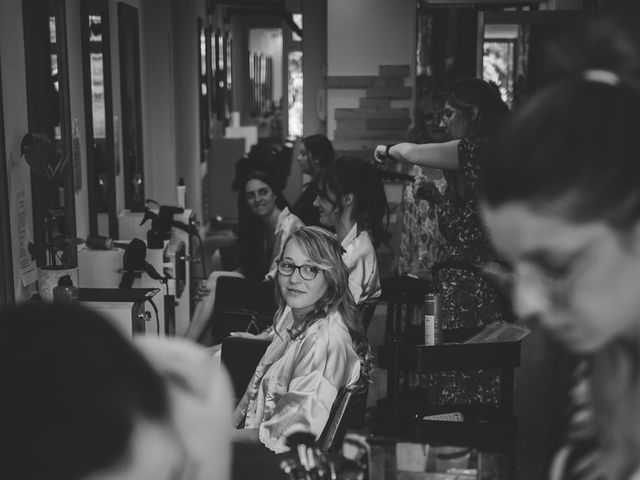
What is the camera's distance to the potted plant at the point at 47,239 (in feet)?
10.4

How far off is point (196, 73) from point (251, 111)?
7.78 metres

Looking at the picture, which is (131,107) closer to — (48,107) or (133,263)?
(133,263)

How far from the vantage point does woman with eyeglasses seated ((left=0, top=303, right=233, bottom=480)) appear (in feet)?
2.18

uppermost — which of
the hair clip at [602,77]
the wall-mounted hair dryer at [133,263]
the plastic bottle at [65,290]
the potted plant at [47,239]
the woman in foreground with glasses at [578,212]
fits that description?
the hair clip at [602,77]

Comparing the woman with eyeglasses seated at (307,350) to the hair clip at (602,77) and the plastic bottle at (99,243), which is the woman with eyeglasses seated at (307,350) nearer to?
the plastic bottle at (99,243)

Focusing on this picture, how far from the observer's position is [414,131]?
5699 millimetres

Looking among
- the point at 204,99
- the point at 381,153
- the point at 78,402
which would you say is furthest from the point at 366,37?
the point at 78,402

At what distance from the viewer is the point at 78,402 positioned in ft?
2.17

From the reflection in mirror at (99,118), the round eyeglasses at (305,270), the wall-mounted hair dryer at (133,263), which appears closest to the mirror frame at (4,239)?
the wall-mounted hair dryer at (133,263)

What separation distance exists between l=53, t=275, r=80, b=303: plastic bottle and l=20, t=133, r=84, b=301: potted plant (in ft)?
0.14

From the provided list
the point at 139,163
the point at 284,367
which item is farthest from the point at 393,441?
the point at 139,163

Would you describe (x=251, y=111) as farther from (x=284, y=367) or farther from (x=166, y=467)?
(x=166, y=467)

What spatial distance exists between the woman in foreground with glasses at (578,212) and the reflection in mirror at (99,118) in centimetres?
419

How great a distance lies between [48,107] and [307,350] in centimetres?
170
